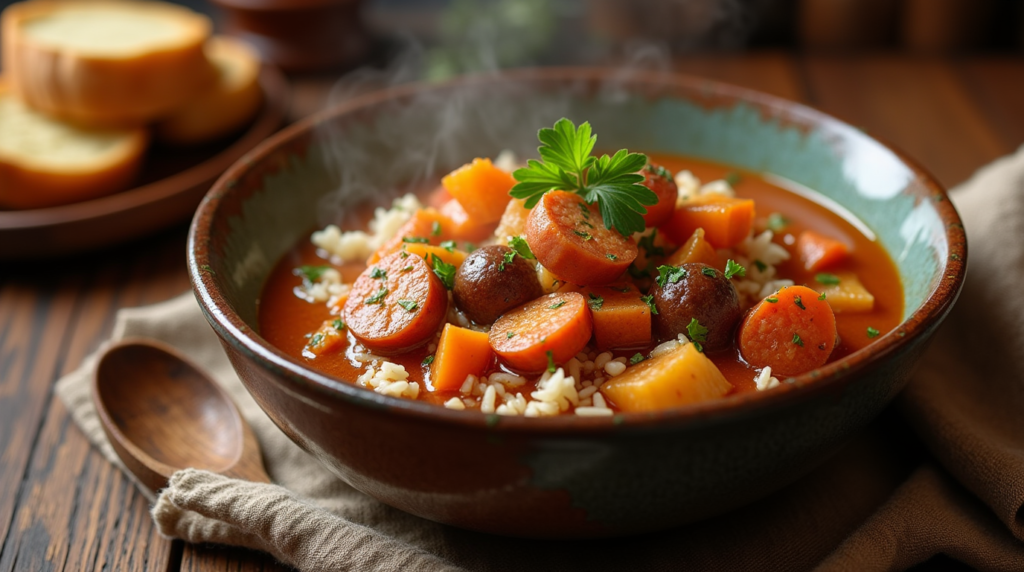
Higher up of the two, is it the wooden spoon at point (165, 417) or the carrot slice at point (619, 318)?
the carrot slice at point (619, 318)

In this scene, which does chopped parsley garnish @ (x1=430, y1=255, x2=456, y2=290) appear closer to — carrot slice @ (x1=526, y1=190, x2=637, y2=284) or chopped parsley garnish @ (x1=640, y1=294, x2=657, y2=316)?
carrot slice @ (x1=526, y1=190, x2=637, y2=284)

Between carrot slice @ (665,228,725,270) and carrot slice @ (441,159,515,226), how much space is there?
0.67m

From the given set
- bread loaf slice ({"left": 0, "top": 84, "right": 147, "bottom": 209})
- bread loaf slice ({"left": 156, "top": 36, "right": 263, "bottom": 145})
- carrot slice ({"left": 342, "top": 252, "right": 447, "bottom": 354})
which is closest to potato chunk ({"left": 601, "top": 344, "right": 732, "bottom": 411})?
carrot slice ({"left": 342, "top": 252, "right": 447, "bottom": 354})

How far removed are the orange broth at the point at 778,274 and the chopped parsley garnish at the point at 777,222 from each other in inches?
0.9

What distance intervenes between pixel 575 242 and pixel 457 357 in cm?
50

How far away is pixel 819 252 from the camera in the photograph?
3449 millimetres

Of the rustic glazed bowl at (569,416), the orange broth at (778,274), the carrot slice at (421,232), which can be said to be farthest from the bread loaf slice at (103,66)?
the carrot slice at (421,232)

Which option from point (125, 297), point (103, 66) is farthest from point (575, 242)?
point (103, 66)

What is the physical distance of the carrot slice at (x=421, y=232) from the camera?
3.28m

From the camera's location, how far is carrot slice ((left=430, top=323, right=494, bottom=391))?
276 cm

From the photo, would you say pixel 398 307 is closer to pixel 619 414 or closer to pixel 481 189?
pixel 481 189

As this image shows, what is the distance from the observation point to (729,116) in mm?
4219

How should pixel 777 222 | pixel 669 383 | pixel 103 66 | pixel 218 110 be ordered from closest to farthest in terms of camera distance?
pixel 669 383, pixel 777 222, pixel 103 66, pixel 218 110

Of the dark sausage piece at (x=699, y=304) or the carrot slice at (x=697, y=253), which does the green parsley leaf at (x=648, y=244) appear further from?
the dark sausage piece at (x=699, y=304)
